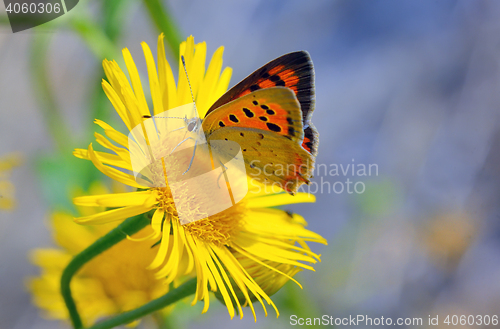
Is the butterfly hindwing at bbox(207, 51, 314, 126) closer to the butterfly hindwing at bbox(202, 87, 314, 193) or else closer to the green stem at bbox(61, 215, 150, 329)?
the butterfly hindwing at bbox(202, 87, 314, 193)

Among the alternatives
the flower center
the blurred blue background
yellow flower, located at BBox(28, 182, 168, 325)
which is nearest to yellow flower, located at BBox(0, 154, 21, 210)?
yellow flower, located at BBox(28, 182, 168, 325)

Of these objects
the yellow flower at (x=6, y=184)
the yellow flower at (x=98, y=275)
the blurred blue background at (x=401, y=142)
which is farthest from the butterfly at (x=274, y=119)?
the blurred blue background at (x=401, y=142)

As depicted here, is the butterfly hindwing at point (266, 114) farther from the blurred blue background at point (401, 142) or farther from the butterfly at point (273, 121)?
the blurred blue background at point (401, 142)

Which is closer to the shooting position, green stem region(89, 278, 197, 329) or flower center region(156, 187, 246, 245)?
green stem region(89, 278, 197, 329)

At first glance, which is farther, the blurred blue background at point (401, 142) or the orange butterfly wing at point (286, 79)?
the blurred blue background at point (401, 142)

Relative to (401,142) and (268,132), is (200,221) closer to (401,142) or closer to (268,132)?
(268,132)
